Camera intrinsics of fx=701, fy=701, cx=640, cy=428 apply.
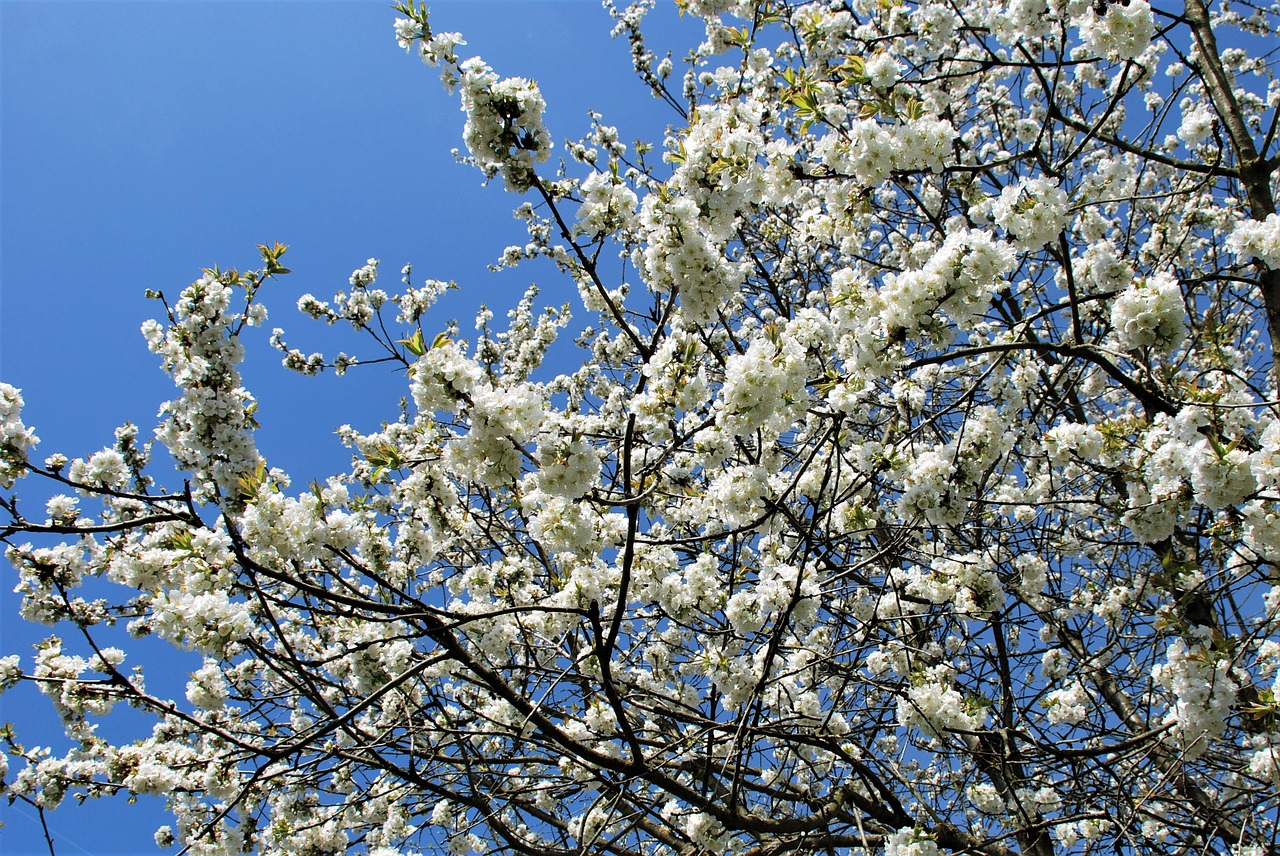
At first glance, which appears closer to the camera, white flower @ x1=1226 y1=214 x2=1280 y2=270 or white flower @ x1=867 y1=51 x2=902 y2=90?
white flower @ x1=867 y1=51 x2=902 y2=90

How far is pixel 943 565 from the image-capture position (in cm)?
458

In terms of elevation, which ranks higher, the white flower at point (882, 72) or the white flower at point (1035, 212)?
the white flower at point (882, 72)

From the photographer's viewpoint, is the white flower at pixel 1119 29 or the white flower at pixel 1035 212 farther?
the white flower at pixel 1119 29

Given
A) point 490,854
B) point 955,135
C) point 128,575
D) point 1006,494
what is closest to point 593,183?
point 955,135

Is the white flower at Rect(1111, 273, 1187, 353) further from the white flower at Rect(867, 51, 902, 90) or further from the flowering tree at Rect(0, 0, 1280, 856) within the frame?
the white flower at Rect(867, 51, 902, 90)

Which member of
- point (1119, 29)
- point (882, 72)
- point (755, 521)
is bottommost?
point (755, 521)

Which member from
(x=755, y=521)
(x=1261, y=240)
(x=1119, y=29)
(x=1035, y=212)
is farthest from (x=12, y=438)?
(x=1261, y=240)

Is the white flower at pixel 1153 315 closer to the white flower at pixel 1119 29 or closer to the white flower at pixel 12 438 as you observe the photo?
the white flower at pixel 1119 29

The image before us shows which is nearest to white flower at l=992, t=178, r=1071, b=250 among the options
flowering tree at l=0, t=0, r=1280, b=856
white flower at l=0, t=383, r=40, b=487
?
flowering tree at l=0, t=0, r=1280, b=856

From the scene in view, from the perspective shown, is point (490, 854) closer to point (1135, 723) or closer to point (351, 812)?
point (351, 812)

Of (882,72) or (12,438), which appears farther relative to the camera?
(882,72)

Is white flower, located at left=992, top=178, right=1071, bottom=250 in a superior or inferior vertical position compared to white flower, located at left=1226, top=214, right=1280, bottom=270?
superior

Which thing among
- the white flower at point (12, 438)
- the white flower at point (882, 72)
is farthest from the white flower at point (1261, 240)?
the white flower at point (12, 438)

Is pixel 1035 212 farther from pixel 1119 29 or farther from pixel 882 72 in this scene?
pixel 1119 29
